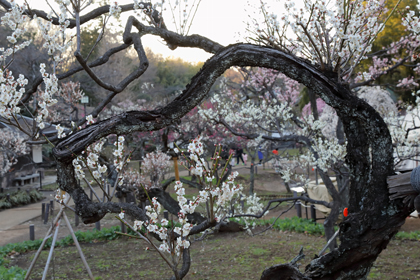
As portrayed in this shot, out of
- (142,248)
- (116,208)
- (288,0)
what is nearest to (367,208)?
(116,208)

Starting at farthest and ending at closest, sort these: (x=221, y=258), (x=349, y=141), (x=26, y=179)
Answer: (x=26, y=179), (x=221, y=258), (x=349, y=141)

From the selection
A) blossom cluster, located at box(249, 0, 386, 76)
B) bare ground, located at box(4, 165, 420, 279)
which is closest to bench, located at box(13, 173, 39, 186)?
bare ground, located at box(4, 165, 420, 279)

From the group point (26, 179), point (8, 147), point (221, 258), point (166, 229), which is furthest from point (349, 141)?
point (26, 179)

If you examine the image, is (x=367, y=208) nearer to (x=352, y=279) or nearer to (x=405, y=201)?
(x=405, y=201)

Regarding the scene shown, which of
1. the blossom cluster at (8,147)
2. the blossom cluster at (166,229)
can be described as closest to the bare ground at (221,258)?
the blossom cluster at (166,229)

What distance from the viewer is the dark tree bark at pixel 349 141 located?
204 cm

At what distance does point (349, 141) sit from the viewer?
222 cm

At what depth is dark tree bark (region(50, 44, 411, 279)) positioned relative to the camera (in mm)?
2043

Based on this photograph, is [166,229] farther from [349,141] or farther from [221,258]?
[221,258]

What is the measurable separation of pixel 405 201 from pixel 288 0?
272cm

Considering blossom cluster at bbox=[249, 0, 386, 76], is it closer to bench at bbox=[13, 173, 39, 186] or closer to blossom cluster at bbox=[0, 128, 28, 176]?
blossom cluster at bbox=[0, 128, 28, 176]

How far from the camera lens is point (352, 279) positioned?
82.7 inches

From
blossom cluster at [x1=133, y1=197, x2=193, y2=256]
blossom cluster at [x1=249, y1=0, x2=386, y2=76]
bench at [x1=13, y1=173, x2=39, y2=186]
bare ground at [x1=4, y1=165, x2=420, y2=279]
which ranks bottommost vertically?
bare ground at [x1=4, y1=165, x2=420, y2=279]

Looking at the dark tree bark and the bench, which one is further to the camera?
the bench
